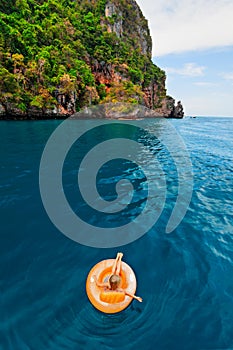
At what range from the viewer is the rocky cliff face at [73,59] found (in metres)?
40.8

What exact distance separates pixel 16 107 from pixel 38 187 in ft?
119

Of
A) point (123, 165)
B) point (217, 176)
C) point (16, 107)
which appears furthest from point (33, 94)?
point (217, 176)

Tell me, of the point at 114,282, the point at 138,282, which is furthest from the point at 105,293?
the point at 138,282

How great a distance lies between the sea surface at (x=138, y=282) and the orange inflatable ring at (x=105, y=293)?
A: 30 centimetres

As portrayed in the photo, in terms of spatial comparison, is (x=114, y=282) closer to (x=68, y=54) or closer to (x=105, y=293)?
(x=105, y=293)

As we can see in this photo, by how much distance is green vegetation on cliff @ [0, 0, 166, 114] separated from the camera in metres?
40.9

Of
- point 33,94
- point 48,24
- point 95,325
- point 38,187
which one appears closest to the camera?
point 95,325

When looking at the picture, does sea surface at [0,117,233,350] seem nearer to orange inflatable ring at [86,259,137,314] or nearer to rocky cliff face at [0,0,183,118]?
orange inflatable ring at [86,259,137,314]

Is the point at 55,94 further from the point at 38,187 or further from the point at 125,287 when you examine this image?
the point at 125,287

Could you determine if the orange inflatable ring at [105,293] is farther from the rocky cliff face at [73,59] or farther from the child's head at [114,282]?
the rocky cliff face at [73,59]

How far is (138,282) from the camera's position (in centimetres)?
453

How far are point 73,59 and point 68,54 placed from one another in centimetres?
191

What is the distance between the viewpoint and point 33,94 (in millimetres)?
43031

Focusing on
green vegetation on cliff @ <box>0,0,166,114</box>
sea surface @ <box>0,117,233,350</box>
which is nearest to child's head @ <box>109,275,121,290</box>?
sea surface @ <box>0,117,233,350</box>
